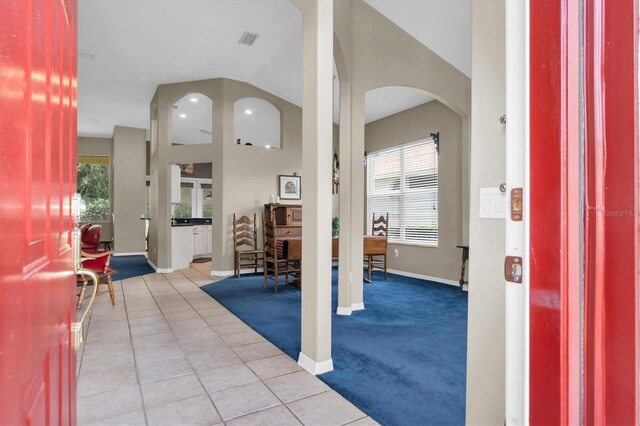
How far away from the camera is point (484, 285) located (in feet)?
4.10

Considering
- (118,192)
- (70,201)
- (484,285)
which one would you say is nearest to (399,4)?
(484,285)

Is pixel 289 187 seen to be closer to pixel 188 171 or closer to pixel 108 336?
pixel 188 171

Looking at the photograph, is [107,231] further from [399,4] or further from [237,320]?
[399,4]

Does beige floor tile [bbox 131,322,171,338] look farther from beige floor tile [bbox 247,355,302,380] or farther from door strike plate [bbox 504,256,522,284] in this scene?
door strike plate [bbox 504,256,522,284]

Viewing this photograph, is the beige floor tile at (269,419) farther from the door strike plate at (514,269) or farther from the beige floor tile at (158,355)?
the door strike plate at (514,269)

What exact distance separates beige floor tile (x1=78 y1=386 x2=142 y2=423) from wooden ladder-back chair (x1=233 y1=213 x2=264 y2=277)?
12.4ft

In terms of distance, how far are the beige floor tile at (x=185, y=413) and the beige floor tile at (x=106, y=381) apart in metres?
0.43

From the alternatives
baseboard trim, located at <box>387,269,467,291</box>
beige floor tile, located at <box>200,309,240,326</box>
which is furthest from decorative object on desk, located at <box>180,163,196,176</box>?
beige floor tile, located at <box>200,309,240,326</box>

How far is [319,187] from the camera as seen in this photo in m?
2.43

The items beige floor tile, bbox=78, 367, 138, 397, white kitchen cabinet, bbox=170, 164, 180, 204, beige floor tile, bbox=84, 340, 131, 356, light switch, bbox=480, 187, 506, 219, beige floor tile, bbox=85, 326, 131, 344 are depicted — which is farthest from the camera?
white kitchen cabinet, bbox=170, 164, 180, 204

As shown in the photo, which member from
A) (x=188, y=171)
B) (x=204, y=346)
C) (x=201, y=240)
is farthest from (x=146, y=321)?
(x=188, y=171)

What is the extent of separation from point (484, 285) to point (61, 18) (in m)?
1.48

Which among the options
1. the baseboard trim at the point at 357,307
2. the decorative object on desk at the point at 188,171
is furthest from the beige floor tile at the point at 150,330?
the decorative object on desk at the point at 188,171

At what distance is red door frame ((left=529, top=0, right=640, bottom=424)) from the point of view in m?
0.51
